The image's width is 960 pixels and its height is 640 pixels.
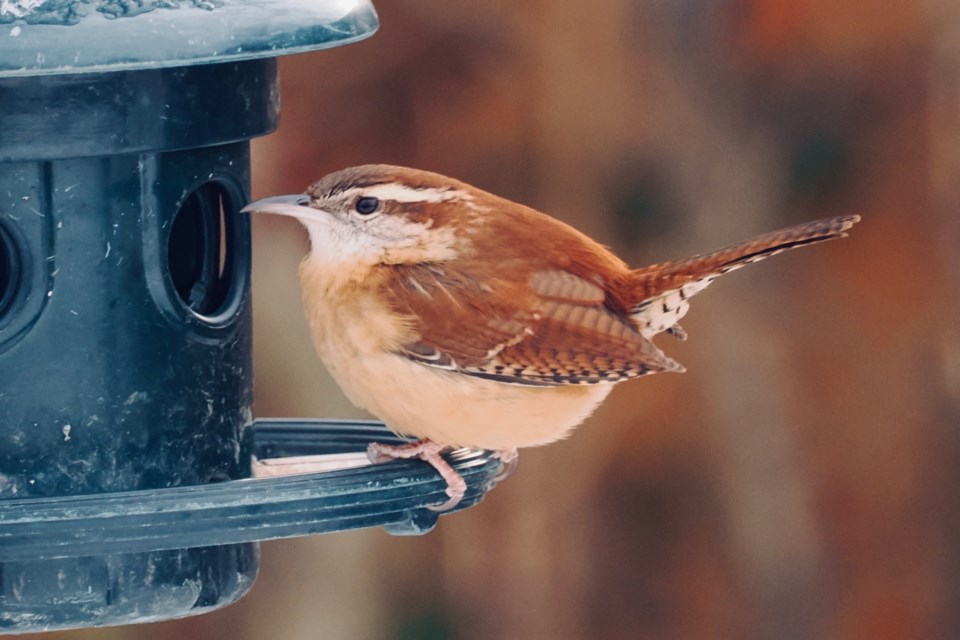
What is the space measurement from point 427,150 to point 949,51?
6.01 feet

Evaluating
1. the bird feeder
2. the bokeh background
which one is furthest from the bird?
the bokeh background

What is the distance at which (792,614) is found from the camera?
719 centimetres

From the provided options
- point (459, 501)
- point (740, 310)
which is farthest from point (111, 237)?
point (740, 310)

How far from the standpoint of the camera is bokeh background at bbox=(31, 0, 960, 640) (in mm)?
6938

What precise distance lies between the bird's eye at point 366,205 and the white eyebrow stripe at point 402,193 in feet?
0.05

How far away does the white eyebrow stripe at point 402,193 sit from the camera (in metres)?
4.98

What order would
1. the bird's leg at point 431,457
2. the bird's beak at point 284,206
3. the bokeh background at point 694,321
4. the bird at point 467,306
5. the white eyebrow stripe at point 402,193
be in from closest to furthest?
the bird's leg at point 431,457 < the bird's beak at point 284,206 < the bird at point 467,306 < the white eyebrow stripe at point 402,193 < the bokeh background at point 694,321

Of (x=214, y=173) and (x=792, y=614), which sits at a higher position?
(x=214, y=173)

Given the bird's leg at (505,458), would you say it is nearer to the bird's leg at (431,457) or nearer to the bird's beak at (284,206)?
the bird's leg at (431,457)

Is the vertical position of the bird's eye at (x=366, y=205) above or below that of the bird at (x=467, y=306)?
above

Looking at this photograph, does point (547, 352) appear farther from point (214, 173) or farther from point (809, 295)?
point (809, 295)

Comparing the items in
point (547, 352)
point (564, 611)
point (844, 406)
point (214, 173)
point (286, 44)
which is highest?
point (286, 44)

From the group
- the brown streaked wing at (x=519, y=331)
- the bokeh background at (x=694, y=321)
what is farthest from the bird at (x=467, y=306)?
the bokeh background at (x=694, y=321)

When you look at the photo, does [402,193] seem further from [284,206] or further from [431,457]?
[431,457]
